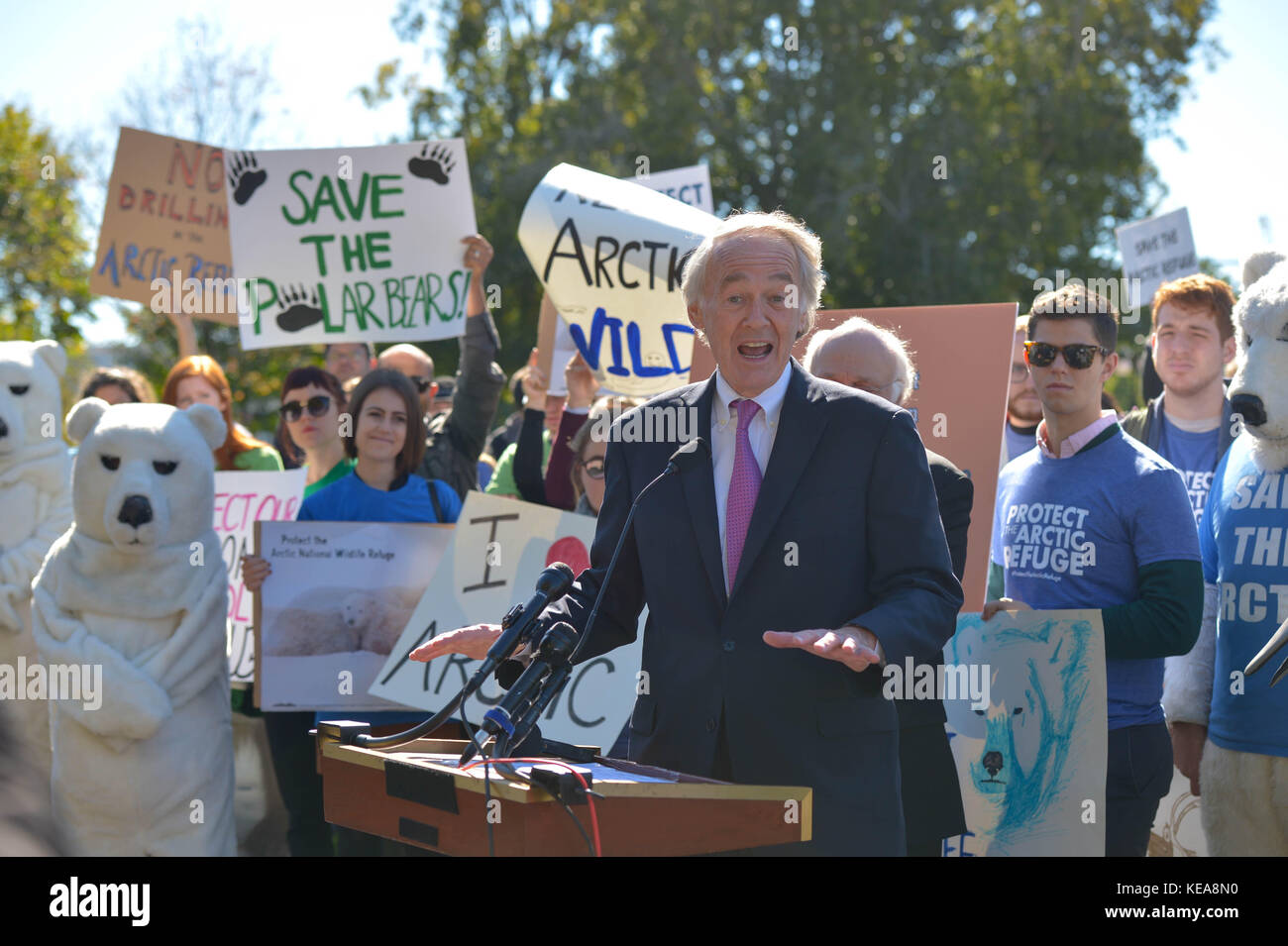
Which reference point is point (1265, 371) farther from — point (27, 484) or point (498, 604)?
point (27, 484)

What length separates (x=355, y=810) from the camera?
241cm

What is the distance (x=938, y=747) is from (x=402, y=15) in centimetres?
2743

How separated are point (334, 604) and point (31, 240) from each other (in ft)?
48.8

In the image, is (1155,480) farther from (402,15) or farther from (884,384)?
(402,15)

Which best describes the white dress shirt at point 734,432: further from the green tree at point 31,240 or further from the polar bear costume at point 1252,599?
the green tree at point 31,240

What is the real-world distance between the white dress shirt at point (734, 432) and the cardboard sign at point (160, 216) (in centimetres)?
545

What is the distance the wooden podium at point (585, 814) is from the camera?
210cm

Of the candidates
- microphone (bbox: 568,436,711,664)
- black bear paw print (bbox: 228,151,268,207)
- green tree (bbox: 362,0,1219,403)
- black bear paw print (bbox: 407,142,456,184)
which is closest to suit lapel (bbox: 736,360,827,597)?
microphone (bbox: 568,436,711,664)

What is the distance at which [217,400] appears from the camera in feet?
22.1

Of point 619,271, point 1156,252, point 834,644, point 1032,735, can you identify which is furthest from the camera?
point 1156,252

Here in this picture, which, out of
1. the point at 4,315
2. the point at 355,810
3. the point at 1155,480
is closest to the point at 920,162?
the point at 4,315

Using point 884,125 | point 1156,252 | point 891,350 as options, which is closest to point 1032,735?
point 891,350

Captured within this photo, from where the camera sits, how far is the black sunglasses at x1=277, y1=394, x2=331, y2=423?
617cm

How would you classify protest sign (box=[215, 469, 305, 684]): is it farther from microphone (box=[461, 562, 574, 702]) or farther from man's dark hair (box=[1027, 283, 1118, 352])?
microphone (box=[461, 562, 574, 702])
